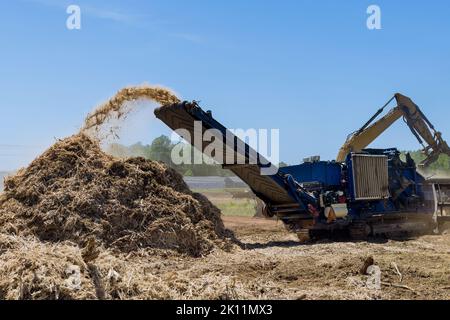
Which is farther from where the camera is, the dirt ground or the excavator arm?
the excavator arm

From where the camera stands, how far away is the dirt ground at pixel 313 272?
23.6ft

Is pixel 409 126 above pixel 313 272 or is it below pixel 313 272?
above

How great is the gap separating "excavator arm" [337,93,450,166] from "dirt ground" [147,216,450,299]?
5911mm

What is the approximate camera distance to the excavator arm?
18.5 m

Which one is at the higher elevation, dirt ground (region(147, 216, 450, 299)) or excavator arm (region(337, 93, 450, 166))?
excavator arm (region(337, 93, 450, 166))

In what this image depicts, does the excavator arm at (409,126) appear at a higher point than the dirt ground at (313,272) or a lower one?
higher

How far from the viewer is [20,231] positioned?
32.1 ft

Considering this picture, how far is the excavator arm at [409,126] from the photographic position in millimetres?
18453

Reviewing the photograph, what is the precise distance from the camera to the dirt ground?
7203 millimetres

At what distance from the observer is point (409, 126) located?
62.7 feet

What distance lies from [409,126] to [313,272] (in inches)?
457

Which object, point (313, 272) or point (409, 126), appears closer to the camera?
point (313, 272)

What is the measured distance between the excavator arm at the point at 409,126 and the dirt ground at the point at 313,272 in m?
5.91

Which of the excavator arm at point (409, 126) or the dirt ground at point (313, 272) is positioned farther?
the excavator arm at point (409, 126)
